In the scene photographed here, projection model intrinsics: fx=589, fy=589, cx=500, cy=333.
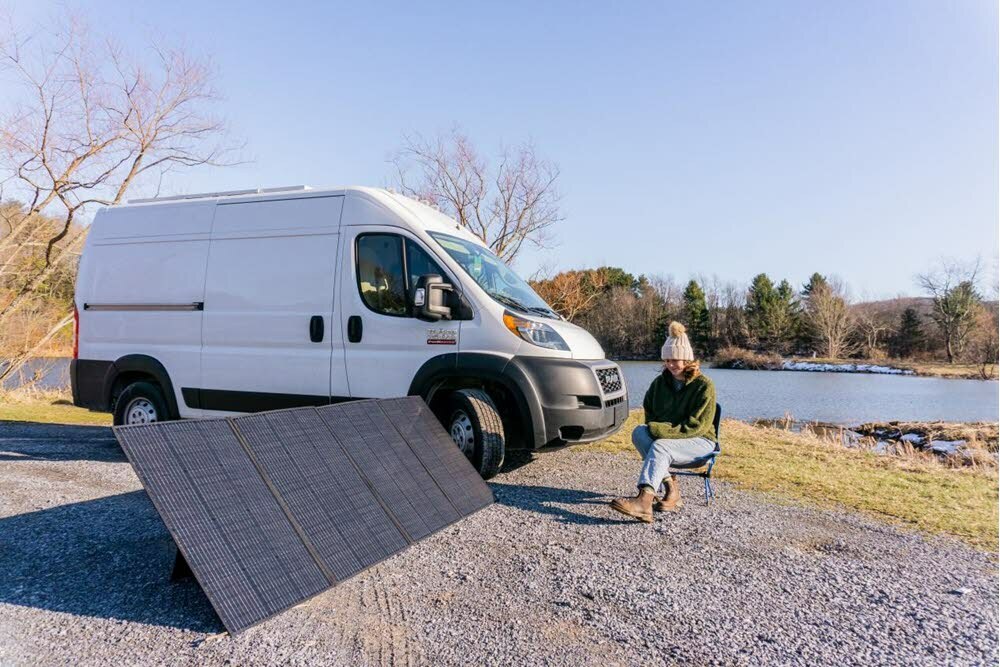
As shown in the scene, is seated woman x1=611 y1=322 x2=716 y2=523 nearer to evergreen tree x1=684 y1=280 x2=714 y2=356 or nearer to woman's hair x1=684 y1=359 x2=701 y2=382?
woman's hair x1=684 y1=359 x2=701 y2=382

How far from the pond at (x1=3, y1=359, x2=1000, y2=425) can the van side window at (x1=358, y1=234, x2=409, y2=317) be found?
11.2 m

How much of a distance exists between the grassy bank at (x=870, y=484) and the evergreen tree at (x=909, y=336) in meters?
54.6

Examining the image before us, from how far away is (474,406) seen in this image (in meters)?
5.16

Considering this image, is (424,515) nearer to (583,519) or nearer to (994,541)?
(583,519)

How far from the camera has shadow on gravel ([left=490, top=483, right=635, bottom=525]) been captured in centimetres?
448

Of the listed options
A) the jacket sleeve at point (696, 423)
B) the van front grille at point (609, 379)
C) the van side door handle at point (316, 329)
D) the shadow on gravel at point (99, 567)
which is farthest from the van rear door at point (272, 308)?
the jacket sleeve at point (696, 423)

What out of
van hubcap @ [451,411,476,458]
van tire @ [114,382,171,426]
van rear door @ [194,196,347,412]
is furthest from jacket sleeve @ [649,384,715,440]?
van tire @ [114,382,171,426]

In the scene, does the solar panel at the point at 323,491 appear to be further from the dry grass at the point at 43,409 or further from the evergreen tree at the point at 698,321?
the evergreen tree at the point at 698,321

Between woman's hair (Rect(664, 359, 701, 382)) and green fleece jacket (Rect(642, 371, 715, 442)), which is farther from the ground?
woman's hair (Rect(664, 359, 701, 382))

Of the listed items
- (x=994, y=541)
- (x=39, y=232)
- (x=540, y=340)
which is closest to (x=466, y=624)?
(x=540, y=340)

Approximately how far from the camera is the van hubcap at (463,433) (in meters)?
5.28

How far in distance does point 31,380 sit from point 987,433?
27.3m

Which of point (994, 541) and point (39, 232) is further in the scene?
point (39, 232)

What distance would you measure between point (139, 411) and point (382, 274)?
137 inches
